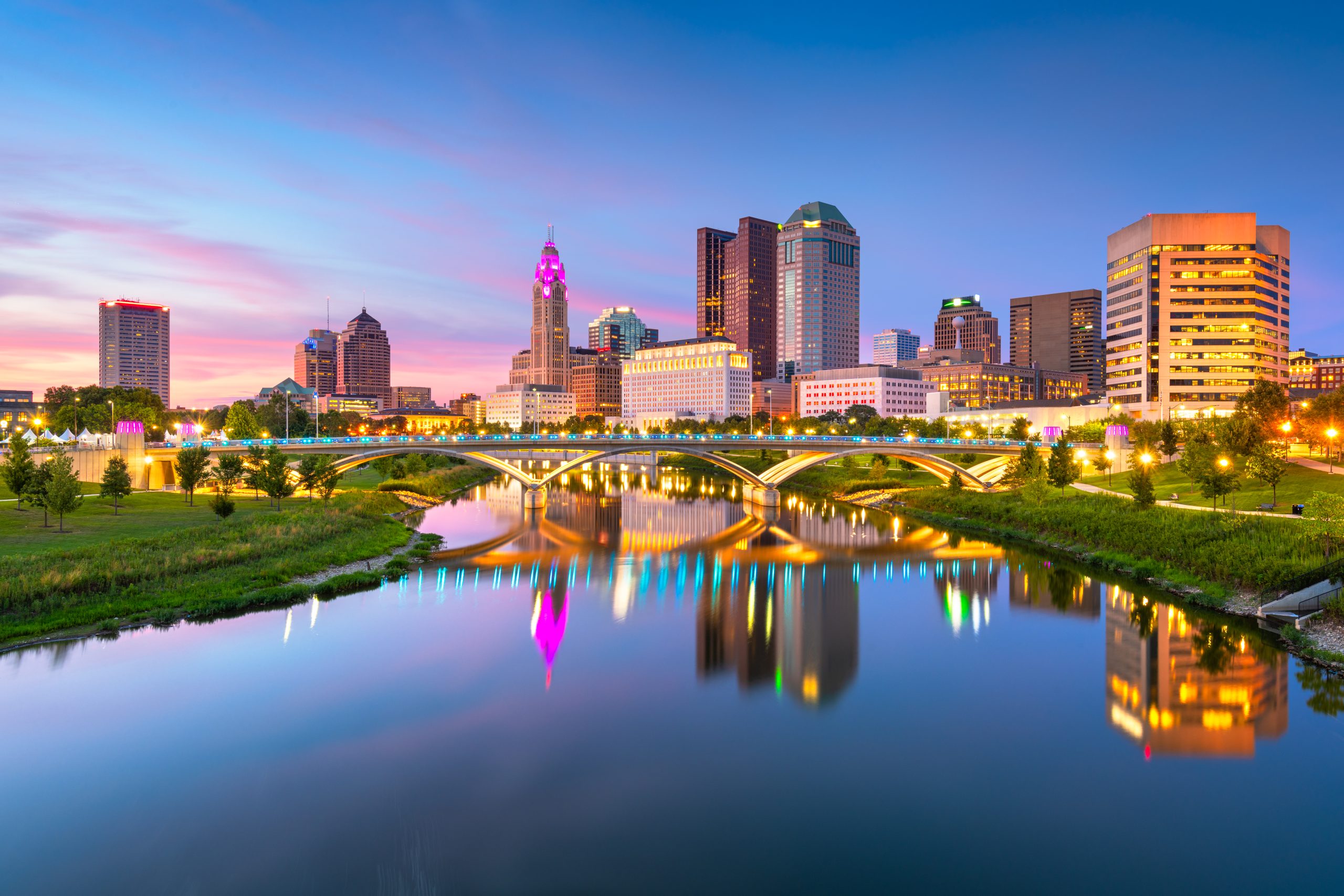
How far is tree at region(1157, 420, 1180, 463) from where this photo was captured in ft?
216

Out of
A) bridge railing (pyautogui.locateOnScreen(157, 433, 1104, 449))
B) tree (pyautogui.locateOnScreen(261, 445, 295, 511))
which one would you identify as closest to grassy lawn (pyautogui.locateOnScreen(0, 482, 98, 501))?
tree (pyautogui.locateOnScreen(261, 445, 295, 511))

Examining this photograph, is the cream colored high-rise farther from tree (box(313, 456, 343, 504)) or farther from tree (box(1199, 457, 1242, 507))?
tree (box(313, 456, 343, 504))

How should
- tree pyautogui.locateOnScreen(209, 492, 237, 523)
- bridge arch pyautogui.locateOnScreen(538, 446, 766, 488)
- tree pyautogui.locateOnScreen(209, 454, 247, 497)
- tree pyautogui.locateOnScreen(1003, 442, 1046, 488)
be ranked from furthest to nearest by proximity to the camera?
bridge arch pyautogui.locateOnScreen(538, 446, 766, 488) → tree pyautogui.locateOnScreen(1003, 442, 1046, 488) → tree pyautogui.locateOnScreen(209, 454, 247, 497) → tree pyautogui.locateOnScreen(209, 492, 237, 523)

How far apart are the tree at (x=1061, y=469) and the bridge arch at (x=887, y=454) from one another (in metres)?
9.22

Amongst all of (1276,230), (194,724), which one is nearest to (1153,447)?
(194,724)

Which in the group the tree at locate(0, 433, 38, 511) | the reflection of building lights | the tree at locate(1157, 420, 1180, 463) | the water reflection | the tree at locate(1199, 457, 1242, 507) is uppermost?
the tree at locate(1157, 420, 1180, 463)

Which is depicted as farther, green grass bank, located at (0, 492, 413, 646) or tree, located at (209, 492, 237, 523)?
A: tree, located at (209, 492, 237, 523)

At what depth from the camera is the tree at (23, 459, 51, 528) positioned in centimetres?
3459

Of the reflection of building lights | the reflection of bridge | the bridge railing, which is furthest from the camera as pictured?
the bridge railing

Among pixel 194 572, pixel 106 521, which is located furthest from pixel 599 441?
pixel 194 572

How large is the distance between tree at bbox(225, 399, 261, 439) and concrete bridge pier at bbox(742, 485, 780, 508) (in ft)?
172

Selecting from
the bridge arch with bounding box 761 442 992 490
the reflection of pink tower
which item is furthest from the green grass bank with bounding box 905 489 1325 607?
the reflection of pink tower

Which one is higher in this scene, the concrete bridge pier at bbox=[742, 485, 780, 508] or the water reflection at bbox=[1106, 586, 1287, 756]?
the concrete bridge pier at bbox=[742, 485, 780, 508]

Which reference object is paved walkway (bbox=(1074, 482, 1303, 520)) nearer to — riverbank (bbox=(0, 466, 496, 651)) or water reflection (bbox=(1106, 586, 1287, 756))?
water reflection (bbox=(1106, 586, 1287, 756))
